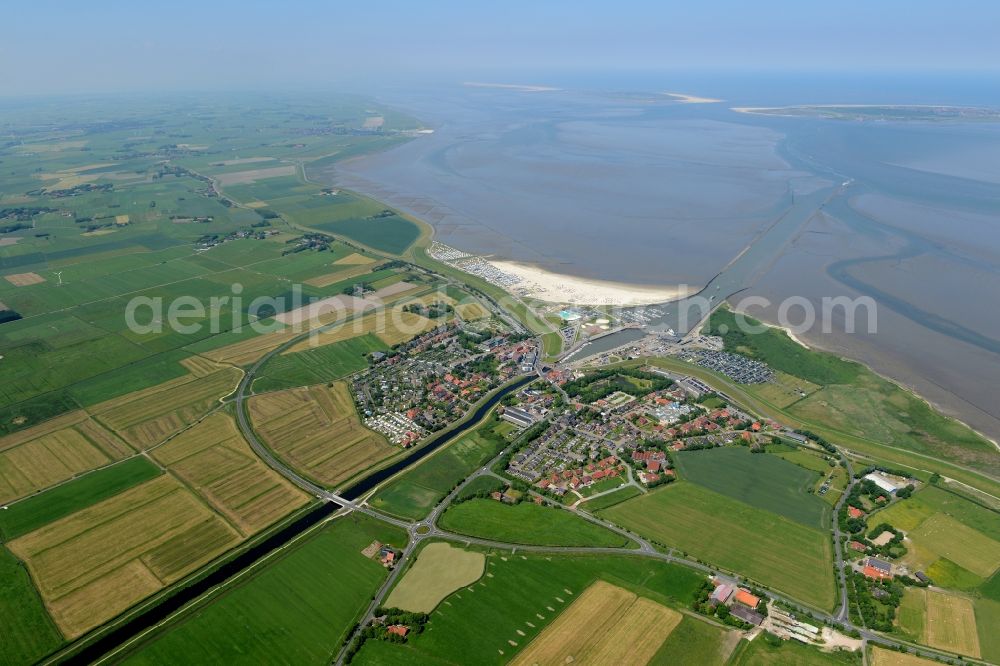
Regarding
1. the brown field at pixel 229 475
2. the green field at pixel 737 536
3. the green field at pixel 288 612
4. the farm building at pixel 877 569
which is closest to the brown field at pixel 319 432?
the brown field at pixel 229 475

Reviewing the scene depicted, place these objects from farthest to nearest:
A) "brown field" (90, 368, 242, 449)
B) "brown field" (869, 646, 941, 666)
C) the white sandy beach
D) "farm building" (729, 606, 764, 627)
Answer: the white sandy beach
"brown field" (90, 368, 242, 449)
"farm building" (729, 606, 764, 627)
"brown field" (869, 646, 941, 666)

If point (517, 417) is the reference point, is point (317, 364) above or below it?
above

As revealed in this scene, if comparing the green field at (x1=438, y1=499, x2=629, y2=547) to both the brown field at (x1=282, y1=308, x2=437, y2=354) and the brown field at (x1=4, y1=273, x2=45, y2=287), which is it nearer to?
the brown field at (x1=282, y1=308, x2=437, y2=354)

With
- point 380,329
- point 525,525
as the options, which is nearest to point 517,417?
point 525,525

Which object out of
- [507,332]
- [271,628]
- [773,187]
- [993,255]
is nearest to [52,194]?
[507,332]

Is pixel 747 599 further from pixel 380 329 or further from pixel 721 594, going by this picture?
pixel 380 329

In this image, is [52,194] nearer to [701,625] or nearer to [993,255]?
[701,625]

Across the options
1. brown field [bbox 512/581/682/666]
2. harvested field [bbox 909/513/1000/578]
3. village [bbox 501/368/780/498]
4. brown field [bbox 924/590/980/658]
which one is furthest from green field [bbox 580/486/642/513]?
harvested field [bbox 909/513/1000/578]
